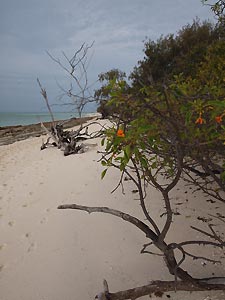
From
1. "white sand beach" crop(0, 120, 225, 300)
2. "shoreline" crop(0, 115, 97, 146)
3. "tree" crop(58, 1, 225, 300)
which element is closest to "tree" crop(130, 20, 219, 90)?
"shoreline" crop(0, 115, 97, 146)

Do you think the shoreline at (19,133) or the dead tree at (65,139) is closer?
the dead tree at (65,139)

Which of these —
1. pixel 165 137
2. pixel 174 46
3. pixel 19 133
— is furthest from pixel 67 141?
pixel 19 133

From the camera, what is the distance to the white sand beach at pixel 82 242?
2.55 meters

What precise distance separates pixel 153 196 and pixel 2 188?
11.8 feet

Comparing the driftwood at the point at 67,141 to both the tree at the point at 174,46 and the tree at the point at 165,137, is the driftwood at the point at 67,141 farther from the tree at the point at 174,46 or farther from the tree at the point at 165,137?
the tree at the point at 165,137

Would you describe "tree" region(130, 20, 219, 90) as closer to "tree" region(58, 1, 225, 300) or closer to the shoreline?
the shoreline

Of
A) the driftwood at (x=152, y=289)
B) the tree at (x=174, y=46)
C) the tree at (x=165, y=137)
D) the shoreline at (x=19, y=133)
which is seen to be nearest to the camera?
the tree at (x=165, y=137)

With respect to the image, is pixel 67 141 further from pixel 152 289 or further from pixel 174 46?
pixel 152 289

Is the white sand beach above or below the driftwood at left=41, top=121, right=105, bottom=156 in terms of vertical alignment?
below

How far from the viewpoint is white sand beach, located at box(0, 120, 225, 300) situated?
255 centimetres

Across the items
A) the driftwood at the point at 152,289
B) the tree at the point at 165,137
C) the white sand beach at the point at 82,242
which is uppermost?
the tree at the point at 165,137

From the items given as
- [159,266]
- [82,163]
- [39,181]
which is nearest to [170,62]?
[82,163]

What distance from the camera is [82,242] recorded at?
10.8 ft

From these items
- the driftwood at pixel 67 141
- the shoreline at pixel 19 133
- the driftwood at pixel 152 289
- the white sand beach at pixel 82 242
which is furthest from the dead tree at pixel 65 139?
the driftwood at pixel 152 289
